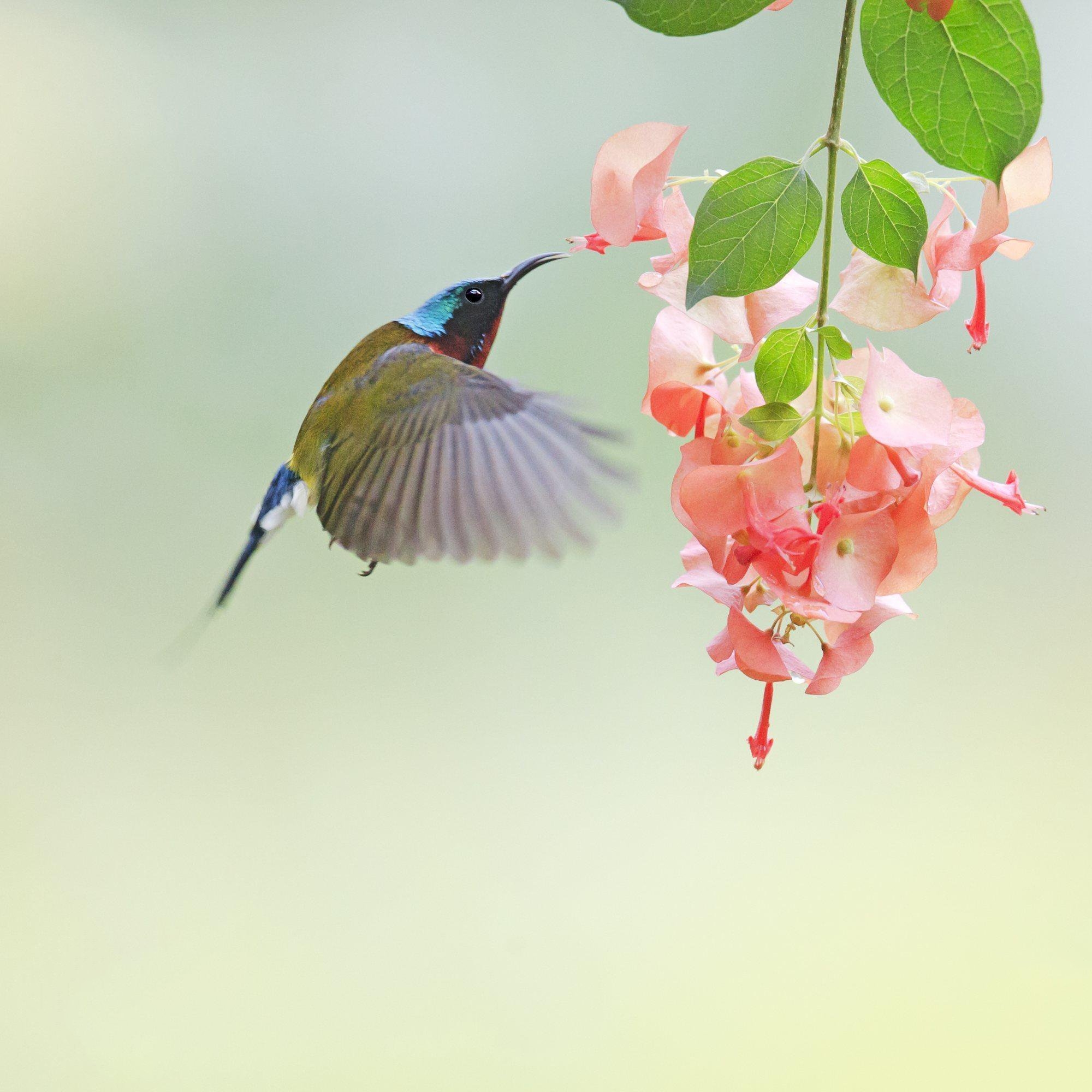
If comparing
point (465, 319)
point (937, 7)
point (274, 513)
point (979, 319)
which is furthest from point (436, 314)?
point (937, 7)

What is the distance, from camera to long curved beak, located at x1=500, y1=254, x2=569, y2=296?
92 centimetres

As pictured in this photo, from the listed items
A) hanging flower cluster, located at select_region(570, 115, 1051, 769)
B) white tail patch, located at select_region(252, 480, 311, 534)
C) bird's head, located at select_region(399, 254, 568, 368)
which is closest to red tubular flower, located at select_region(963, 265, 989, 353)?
hanging flower cluster, located at select_region(570, 115, 1051, 769)

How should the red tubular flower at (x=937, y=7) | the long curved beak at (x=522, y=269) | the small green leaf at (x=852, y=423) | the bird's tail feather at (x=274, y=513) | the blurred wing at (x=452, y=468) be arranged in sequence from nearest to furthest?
the red tubular flower at (x=937, y=7)
the small green leaf at (x=852, y=423)
the blurred wing at (x=452, y=468)
the long curved beak at (x=522, y=269)
the bird's tail feather at (x=274, y=513)

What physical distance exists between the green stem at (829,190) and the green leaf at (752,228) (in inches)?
0.6

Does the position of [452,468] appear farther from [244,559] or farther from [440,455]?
[244,559]

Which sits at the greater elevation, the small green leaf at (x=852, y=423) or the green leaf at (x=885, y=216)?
the green leaf at (x=885, y=216)

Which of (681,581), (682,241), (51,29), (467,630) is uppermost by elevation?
(51,29)

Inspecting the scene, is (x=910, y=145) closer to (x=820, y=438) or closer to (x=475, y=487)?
(x=475, y=487)

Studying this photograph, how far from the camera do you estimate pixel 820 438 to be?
51 centimetres

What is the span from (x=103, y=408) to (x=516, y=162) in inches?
40.1

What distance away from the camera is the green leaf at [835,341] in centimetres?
47

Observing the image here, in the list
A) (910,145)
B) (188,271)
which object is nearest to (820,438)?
(910,145)

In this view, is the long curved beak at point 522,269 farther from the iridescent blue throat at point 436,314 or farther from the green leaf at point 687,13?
the green leaf at point 687,13

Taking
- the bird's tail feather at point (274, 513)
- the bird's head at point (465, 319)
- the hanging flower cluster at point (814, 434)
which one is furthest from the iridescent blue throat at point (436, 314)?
the hanging flower cluster at point (814, 434)
